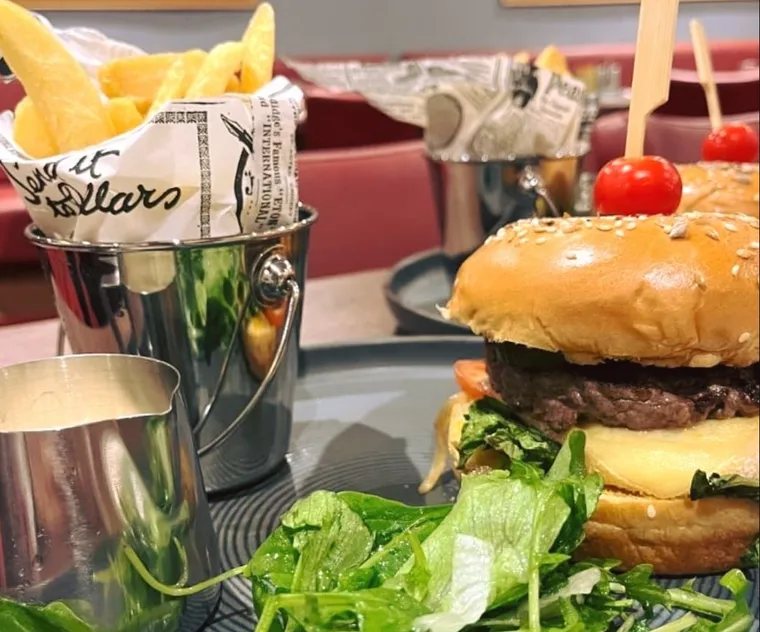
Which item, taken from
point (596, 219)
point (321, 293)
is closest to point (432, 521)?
point (596, 219)

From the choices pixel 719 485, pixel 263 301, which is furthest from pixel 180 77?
pixel 719 485

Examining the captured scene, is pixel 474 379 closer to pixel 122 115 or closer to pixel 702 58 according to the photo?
pixel 122 115

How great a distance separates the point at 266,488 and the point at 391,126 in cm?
308

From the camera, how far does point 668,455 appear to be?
3.83 feet

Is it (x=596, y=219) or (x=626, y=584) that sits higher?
(x=596, y=219)

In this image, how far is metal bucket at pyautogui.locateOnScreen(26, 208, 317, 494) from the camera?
1.14 metres

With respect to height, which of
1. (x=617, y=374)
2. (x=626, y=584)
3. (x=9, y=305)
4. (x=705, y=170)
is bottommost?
(x=9, y=305)

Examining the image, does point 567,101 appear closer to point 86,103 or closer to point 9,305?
point 86,103

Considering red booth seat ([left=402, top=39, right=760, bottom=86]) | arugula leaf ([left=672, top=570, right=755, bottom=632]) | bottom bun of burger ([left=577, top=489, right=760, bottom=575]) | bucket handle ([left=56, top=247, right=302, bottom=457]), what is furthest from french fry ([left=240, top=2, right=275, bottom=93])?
red booth seat ([left=402, top=39, right=760, bottom=86])

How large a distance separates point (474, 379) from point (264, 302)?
0.36 meters

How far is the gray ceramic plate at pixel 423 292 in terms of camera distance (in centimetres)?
189

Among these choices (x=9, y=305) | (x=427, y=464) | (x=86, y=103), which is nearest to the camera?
(x=86, y=103)

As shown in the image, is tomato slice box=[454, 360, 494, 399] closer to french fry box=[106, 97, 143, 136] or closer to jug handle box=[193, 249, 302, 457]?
jug handle box=[193, 249, 302, 457]

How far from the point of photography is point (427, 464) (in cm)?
137
